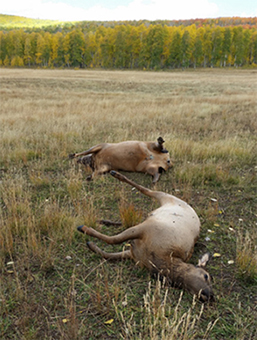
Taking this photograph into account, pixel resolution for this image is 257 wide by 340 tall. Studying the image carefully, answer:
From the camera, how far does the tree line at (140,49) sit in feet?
227

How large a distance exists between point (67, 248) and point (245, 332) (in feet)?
6.46

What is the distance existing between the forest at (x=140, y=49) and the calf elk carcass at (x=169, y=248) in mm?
68824

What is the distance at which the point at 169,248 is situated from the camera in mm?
2586

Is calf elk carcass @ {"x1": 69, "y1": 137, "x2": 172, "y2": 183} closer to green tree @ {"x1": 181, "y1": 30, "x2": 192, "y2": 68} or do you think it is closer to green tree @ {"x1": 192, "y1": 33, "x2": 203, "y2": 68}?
green tree @ {"x1": 181, "y1": 30, "x2": 192, "y2": 68}

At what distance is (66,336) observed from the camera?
6.75ft

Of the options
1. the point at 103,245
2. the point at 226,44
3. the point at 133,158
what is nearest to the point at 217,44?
the point at 226,44

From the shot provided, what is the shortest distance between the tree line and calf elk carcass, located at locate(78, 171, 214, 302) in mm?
68334

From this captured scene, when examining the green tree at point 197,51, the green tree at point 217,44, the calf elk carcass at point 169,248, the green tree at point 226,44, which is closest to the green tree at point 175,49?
the green tree at point 197,51

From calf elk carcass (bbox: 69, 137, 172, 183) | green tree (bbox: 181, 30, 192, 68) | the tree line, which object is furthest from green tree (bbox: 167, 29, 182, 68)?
calf elk carcass (bbox: 69, 137, 172, 183)

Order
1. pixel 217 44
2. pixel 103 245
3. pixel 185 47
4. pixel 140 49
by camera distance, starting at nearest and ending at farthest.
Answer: pixel 103 245 < pixel 185 47 < pixel 217 44 < pixel 140 49

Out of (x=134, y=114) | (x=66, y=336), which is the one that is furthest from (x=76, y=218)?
(x=134, y=114)

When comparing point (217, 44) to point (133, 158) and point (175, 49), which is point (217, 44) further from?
point (133, 158)

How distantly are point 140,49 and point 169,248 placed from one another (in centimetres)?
7682

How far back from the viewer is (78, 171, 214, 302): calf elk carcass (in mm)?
2393
